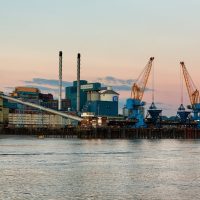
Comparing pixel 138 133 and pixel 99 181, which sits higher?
pixel 138 133

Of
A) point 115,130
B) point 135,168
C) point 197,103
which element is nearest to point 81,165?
point 135,168

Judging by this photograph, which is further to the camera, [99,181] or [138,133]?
[138,133]

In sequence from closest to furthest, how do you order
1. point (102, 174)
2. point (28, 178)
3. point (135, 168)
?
point (28, 178) < point (102, 174) < point (135, 168)

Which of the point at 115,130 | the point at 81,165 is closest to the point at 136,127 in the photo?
the point at 115,130

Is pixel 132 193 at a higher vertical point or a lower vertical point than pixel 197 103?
lower

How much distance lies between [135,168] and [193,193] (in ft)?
62.1

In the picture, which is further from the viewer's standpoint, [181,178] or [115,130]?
[115,130]

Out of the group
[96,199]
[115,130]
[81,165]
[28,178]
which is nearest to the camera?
[96,199]

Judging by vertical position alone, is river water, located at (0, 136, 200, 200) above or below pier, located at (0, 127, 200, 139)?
below

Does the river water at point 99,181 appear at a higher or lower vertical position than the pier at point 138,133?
lower

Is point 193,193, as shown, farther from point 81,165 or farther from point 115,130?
point 115,130

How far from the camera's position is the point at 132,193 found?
125 ft

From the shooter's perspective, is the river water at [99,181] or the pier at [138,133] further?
the pier at [138,133]

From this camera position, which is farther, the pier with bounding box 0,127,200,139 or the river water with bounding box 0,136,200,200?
the pier with bounding box 0,127,200,139
